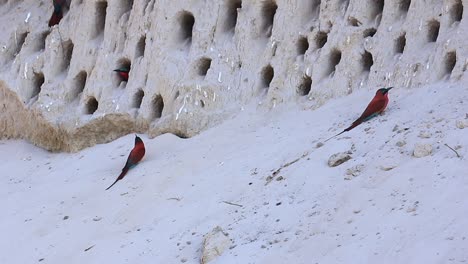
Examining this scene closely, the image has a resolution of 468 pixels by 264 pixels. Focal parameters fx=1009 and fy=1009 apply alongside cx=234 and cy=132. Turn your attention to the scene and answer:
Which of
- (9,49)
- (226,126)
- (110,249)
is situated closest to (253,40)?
(226,126)

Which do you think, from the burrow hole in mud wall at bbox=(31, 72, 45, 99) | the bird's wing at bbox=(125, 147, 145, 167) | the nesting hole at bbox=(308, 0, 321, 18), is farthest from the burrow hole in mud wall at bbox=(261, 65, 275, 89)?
the burrow hole in mud wall at bbox=(31, 72, 45, 99)

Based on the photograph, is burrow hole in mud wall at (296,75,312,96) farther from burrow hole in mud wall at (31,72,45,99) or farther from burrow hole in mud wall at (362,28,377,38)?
burrow hole in mud wall at (31,72,45,99)

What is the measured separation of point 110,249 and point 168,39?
8.37 feet

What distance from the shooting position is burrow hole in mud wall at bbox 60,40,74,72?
387 inches

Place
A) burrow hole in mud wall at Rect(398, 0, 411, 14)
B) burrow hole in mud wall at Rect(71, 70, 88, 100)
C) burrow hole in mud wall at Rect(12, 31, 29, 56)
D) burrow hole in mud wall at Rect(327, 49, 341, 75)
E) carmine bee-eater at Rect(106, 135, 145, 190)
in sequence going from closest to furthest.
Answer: burrow hole in mud wall at Rect(398, 0, 411, 14) → burrow hole in mud wall at Rect(327, 49, 341, 75) → carmine bee-eater at Rect(106, 135, 145, 190) → burrow hole in mud wall at Rect(71, 70, 88, 100) → burrow hole in mud wall at Rect(12, 31, 29, 56)

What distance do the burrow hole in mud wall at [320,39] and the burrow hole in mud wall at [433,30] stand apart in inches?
37.8

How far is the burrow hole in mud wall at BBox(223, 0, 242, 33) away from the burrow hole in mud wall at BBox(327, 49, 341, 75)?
3.79 ft

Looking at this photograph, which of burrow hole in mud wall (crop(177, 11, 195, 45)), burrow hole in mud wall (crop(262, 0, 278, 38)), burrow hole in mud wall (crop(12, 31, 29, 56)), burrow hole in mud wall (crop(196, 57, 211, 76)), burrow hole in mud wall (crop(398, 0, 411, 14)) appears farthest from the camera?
burrow hole in mud wall (crop(12, 31, 29, 56))

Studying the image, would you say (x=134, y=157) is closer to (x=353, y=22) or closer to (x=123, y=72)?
(x=123, y=72)

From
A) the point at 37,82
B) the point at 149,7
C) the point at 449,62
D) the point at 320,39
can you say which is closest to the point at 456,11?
the point at 449,62

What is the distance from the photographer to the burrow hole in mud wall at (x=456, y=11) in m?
7.17

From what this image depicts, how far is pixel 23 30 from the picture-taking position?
404 inches

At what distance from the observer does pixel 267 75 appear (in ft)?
27.3

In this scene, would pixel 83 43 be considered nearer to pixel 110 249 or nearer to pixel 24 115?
pixel 24 115
